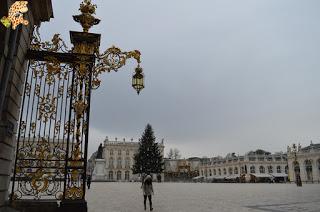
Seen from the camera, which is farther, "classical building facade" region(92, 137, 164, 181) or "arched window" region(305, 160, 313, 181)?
"classical building facade" region(92, 137, 164, 181)

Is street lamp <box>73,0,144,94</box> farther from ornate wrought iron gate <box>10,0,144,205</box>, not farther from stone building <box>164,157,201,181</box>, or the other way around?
stone building <box>164,157,201,181</box>

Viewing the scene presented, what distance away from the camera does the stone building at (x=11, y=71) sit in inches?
245

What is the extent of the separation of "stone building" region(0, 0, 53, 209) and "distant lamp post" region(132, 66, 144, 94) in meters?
3.20

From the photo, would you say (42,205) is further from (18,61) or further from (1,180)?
(18,61)

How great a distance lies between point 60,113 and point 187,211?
606 cm

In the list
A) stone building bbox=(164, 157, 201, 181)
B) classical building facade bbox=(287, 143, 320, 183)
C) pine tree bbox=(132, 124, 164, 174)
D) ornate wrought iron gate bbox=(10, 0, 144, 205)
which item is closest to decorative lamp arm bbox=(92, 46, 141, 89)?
ornate wrought iron gate bbox=(10, 0, 144, 205)

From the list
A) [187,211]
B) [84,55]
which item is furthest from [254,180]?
[84,55]

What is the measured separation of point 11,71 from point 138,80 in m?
4.38

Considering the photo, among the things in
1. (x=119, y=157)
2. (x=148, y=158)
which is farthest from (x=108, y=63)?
(x=119, y=157)

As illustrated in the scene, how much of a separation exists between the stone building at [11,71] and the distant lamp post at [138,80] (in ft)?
10.5

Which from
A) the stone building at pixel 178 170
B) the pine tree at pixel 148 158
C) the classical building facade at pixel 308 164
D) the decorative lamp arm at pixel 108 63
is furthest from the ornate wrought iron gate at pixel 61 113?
the stone building at pixel 178 170

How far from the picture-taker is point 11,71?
23.7 ft

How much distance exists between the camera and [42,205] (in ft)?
27.3

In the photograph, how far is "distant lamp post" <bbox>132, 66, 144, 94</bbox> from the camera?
1073cm
